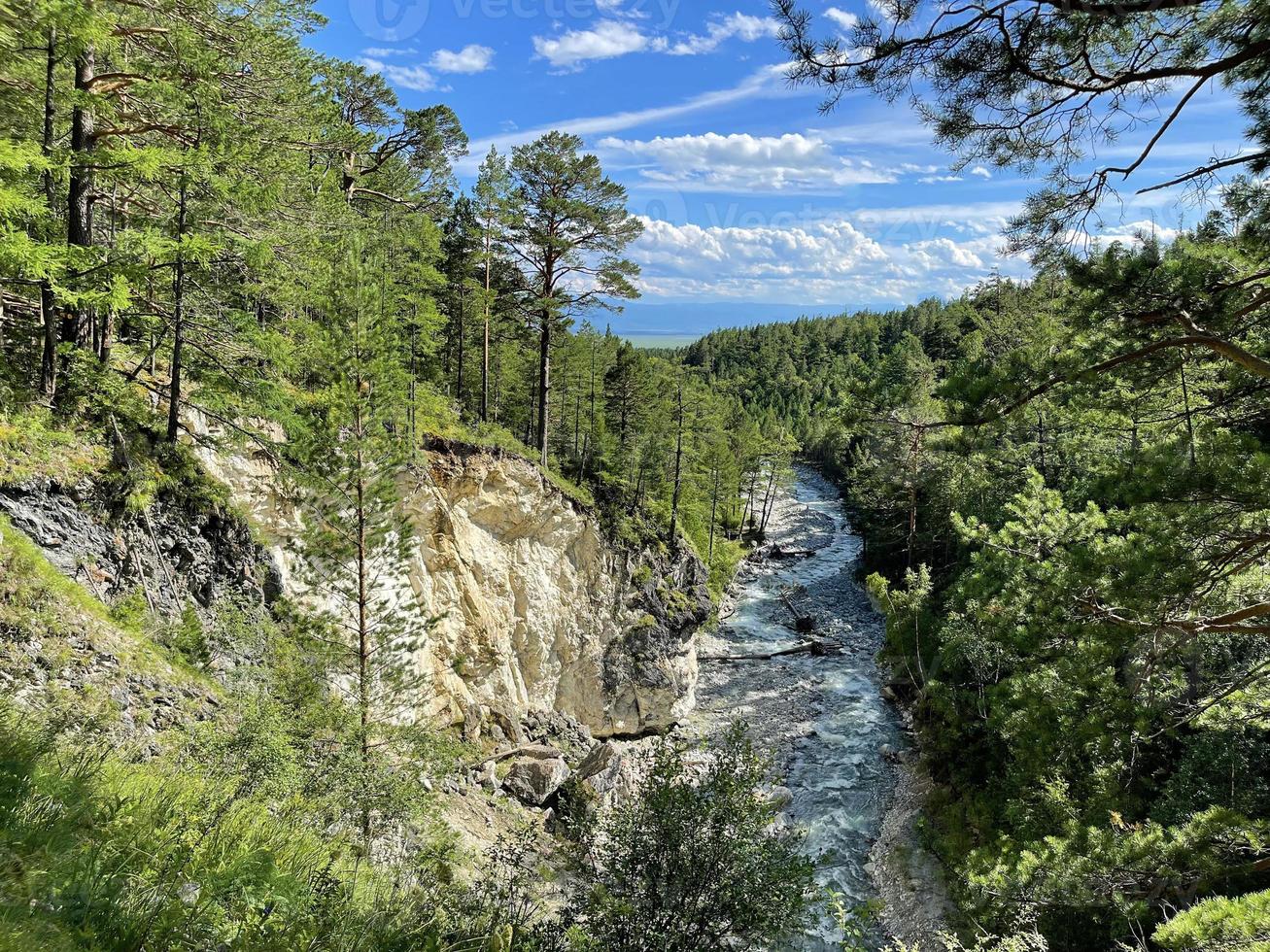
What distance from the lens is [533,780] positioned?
15.7m

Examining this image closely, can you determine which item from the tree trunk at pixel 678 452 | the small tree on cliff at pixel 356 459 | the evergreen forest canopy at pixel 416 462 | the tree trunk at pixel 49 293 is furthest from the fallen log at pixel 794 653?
the tree trunk at pixel 49 293

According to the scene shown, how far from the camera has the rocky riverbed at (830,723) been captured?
49.4 feet

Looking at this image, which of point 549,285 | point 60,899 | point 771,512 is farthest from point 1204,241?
point 771,512

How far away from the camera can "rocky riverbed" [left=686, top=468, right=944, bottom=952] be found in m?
15.1

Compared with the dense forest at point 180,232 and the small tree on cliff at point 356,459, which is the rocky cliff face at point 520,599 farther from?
the small tree on cliff at point 356,459

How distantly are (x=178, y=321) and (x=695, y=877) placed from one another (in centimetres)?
1142

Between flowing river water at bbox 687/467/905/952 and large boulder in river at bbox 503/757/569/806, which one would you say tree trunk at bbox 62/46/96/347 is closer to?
large boulder in river at bbox 503/757/569/806

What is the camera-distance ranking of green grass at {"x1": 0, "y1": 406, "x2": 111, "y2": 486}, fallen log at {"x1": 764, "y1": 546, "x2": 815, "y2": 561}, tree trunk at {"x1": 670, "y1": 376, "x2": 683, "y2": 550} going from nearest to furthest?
green grass at {"x1": 0, "y1": 406, "x2": 111, "y2": 486} < tree trunk at {"x1": 670, "y1": 376, "x2": 683, "y2": 550} < fallen log at {"x1": 764, "y1": 546, "x2": 815, "y2": 561}

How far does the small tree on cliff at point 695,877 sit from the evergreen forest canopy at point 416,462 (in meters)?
0.04

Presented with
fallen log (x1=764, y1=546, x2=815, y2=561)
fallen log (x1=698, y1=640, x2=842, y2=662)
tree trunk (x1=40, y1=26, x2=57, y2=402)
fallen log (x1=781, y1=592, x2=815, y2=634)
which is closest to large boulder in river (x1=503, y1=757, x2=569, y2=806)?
tree trunk (x1=40, y1=26, x2=57, y2=402)

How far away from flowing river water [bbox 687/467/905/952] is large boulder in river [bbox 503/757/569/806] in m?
6.58

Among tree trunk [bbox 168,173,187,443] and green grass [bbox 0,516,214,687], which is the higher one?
tree trunk [bbox 168,173,187,443]

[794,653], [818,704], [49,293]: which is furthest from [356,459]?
[794,653]

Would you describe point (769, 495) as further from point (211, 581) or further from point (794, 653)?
point (211, 581)
